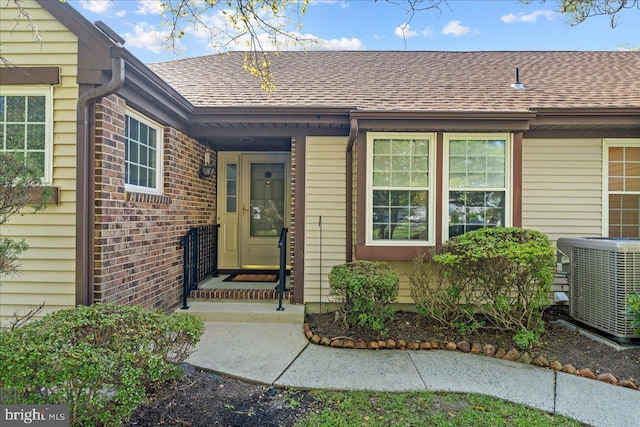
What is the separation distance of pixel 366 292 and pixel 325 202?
65.0 inches

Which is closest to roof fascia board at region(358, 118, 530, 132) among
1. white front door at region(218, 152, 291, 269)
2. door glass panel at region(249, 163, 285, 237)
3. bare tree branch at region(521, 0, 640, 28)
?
bare tree branch at region(521, 0, 640, 28)

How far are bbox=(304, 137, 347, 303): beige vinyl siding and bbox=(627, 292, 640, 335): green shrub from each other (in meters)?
3.28

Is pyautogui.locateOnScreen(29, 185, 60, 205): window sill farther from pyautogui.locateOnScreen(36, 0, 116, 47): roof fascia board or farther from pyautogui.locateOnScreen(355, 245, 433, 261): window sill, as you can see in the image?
pyautogui.locateOnScreen(355, 245, 433, 261): window sill

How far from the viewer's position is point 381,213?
4.60 m

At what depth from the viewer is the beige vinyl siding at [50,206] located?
131 inches

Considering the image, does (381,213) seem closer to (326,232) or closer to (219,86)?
(326,232)

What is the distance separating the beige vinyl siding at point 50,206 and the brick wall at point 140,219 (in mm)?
288

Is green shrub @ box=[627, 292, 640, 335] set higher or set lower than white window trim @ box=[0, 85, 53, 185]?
lower

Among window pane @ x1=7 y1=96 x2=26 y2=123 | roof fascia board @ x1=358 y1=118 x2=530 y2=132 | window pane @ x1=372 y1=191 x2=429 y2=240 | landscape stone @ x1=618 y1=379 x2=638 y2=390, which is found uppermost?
roof fascia board @ x1=358 y1=118 x2=530 y2=132

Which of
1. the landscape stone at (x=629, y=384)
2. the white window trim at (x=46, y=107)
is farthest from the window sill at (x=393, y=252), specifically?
the white window trim at (x=46, y=107)

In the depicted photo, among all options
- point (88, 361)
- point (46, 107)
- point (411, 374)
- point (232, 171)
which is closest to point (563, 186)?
point (411, 374)

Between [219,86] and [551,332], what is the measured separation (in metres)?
6.05

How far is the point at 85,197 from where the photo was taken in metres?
3.25

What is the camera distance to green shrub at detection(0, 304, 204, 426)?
200cm
